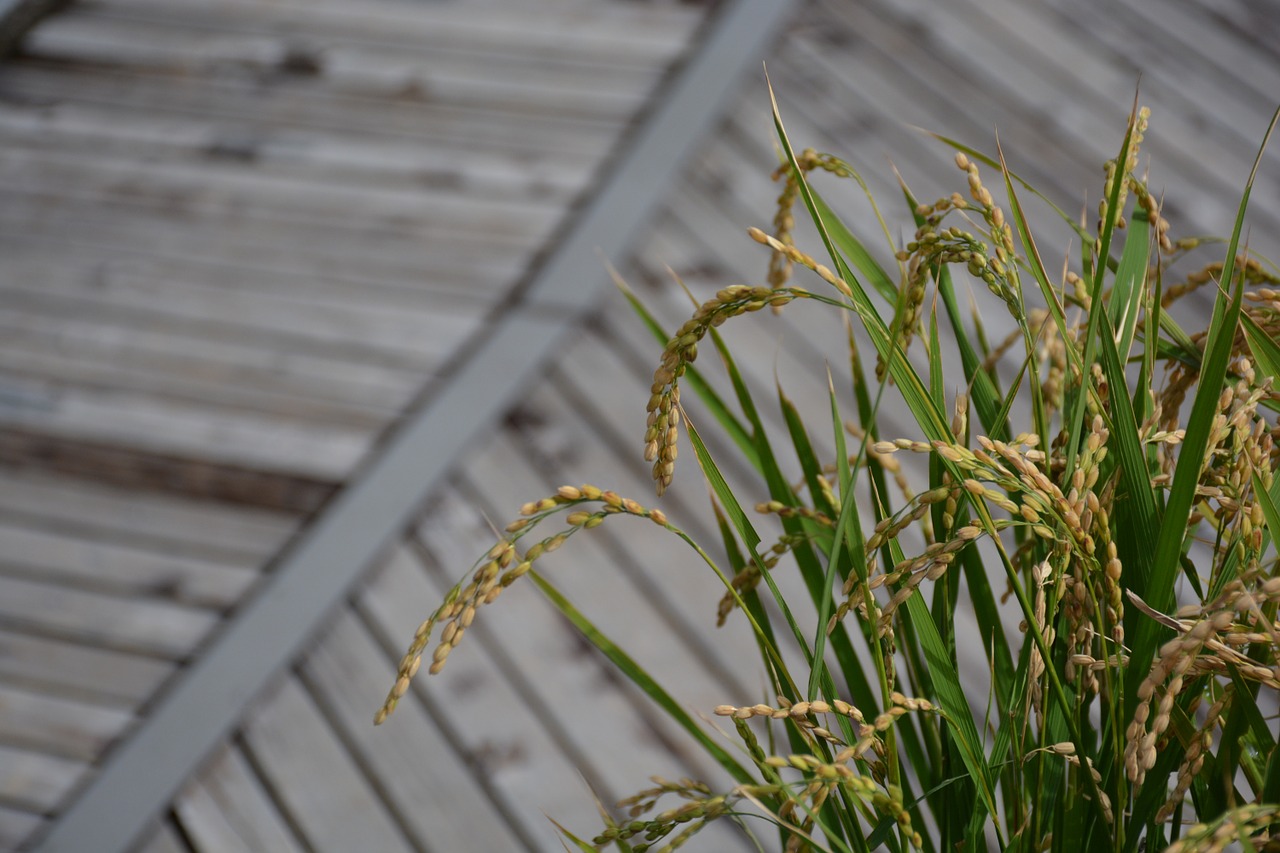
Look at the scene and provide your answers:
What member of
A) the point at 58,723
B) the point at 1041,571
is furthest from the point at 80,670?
the point at 1041,571

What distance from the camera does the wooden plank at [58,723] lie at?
136 cm

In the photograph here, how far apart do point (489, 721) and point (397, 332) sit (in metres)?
0.73

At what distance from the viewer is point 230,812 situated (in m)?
1.30

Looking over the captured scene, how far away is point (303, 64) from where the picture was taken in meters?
2.29

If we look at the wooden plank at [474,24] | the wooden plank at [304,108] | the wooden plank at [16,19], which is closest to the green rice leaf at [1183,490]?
the wooden plank at [304,108]

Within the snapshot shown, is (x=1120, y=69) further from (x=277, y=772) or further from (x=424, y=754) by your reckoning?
(x=277, y=772)

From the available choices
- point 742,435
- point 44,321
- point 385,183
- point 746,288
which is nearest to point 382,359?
point 385,183

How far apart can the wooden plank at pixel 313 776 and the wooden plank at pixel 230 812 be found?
2 cm

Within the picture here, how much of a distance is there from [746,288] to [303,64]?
2170 mm

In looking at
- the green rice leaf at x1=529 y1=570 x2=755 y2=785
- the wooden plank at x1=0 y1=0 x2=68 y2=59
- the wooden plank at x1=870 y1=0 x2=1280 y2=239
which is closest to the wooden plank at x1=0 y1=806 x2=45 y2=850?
the green rice leaf at x1=529 y1=570 x2=755 y2=785

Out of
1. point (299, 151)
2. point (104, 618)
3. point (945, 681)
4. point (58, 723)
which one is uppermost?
point (299, 151)

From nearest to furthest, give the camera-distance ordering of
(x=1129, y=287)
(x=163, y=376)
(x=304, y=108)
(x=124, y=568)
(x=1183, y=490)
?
(x=1183, y=490) < (x=1129, y=287) < (x=124, y=568) < (x=163, y=376) < (x=304, y=108)

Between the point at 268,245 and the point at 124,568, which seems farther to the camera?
the point at 268,245

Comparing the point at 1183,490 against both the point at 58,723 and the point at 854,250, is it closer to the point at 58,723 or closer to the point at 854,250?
the point at 854,250
